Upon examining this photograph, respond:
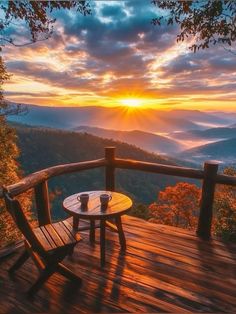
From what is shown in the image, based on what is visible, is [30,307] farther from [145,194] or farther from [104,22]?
[145,194]

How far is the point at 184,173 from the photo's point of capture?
14.6 feet

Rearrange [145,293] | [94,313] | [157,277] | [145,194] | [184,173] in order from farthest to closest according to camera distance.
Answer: [145,194] → [184,173] → [157,277] → [145,293] → [94,313]

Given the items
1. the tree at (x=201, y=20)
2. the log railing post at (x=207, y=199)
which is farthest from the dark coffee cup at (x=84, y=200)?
the tree at (x=201, y=20)

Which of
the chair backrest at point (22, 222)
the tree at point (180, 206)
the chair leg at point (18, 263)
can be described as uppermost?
the chair backrest at point (22, 222)

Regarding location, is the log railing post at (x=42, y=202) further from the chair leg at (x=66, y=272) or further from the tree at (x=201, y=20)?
the tree at (x=201, y=20)

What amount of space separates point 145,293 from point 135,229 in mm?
1780

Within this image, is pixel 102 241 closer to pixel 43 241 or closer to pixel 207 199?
pixel 43 241

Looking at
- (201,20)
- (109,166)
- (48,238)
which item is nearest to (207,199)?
(109,166)

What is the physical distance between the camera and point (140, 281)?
127 inches

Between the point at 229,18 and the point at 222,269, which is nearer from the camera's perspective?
the point at 222,269

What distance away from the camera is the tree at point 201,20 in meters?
4.71

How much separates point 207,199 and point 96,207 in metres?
1.87

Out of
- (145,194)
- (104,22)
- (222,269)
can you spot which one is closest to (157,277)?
(222,269)

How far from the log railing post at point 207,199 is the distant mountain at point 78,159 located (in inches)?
2025
